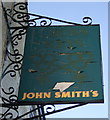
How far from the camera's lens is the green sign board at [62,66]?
3611 millimetres

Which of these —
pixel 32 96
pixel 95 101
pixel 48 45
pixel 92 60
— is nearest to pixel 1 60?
pixel 48 45

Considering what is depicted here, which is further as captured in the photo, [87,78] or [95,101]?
[87,78]

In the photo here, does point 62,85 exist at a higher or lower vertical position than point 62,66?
lower

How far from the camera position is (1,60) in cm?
445

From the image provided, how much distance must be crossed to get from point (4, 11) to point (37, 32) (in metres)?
0.57

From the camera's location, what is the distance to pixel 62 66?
404 centimetres

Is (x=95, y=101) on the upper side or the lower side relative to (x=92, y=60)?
lower

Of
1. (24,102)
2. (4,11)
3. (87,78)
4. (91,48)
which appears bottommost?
(24,102)

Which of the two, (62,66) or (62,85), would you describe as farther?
(62,66)

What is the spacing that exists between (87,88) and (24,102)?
73 centimetres

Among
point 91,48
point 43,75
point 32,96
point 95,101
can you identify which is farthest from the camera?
point 91,48

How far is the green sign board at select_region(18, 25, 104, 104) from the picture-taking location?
3.61m

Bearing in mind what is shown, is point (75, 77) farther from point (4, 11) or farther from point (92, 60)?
point (4, 11)

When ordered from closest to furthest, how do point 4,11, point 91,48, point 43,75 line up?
point 43,75
point 91,48
point 4,11
